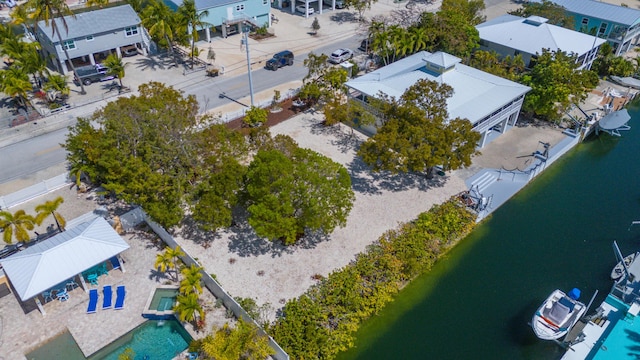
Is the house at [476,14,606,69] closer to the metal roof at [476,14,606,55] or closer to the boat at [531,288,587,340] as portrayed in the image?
the metal roof at [476,14,606,55]

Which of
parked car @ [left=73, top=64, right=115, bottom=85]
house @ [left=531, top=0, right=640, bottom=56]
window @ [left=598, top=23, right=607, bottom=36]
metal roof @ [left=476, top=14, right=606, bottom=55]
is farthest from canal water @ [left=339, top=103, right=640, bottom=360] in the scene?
parked car @ [left=73, top=64, right=115, bottom=85]

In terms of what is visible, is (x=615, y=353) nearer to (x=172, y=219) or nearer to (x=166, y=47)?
(x=172, y=219)

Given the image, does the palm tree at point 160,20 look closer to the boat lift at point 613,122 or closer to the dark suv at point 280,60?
the dark suv at point 280,60

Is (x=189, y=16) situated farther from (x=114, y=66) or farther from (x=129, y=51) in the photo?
(x=114, y=66)

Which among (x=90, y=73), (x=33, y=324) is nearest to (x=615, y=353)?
(x=33, y=324)

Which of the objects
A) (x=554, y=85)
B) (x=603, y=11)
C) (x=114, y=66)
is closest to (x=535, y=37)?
(x=554, y=85)

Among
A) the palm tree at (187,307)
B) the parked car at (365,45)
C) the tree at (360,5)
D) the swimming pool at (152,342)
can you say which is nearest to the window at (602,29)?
the tree at (360,5)
